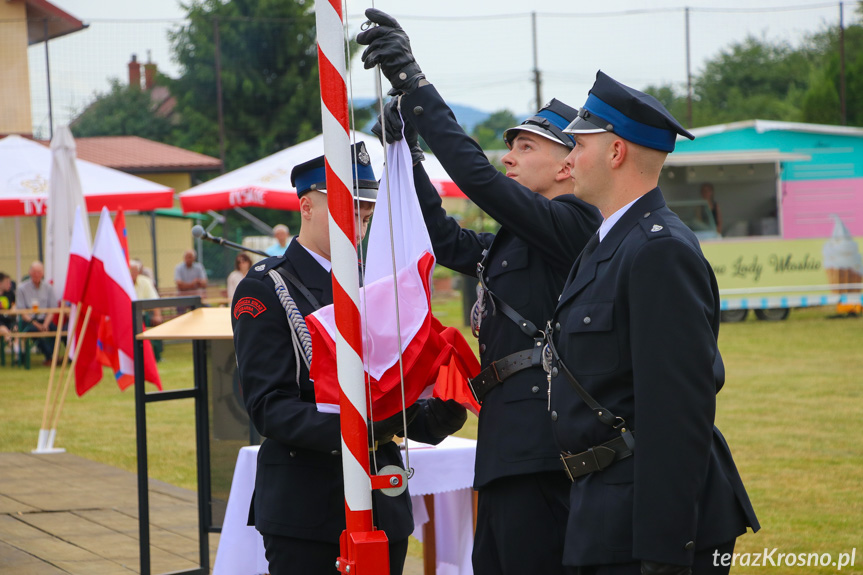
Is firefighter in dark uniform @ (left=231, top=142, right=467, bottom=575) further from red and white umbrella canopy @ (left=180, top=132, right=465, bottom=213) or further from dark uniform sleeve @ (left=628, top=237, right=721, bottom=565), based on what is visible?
red and white umbrella canopy @ (left=180, top=132, right=465, bottom=213)

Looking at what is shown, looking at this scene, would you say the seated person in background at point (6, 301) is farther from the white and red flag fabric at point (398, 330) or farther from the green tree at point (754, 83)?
the green tree at point (754, 83)

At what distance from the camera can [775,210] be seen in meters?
18.9

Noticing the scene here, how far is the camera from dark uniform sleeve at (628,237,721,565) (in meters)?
2.04

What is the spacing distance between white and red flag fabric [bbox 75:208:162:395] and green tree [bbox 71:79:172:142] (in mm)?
19482

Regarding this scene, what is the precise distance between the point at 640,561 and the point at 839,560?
3.32 metres

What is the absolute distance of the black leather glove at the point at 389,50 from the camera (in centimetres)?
255

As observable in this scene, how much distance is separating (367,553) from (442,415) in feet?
2.21

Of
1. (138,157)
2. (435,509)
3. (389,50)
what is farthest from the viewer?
(138,157)

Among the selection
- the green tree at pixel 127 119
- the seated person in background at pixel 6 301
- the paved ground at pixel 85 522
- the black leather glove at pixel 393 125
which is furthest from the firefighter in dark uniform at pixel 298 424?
the green tree at pixel 127 119

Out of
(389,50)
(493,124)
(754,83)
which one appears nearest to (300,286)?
(389,50)

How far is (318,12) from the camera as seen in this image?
2.32 metres

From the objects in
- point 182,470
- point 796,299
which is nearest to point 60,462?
point 182,470

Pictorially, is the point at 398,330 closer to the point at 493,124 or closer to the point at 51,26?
the point at 51,26

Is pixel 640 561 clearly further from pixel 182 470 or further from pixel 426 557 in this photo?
pixel 182 470
